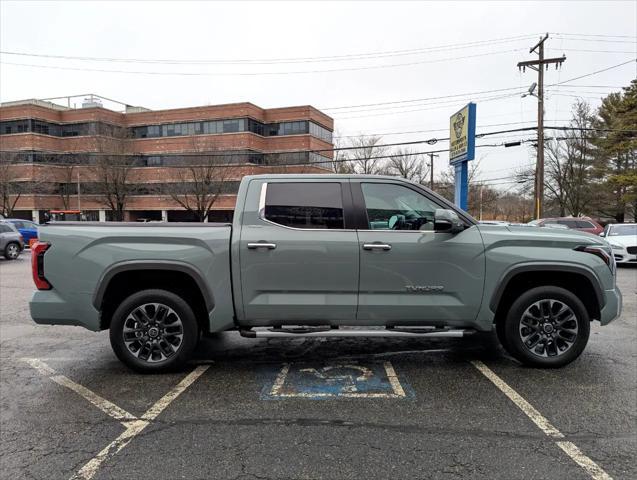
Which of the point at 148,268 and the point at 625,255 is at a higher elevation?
the point at 148,268

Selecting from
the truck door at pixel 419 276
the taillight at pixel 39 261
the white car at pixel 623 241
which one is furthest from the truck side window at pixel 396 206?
the white car at pixel 623 241

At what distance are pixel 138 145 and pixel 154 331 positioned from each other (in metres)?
54.9

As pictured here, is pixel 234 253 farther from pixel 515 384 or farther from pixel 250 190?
pixel 515 384

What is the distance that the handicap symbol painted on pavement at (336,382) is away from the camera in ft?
13.2

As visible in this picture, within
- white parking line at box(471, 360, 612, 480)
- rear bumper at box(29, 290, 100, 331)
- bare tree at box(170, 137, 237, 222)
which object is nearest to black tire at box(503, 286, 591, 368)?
white parking line at box(471, 360, 612, 480)

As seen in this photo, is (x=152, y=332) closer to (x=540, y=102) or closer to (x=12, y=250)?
(x=12, y=250)

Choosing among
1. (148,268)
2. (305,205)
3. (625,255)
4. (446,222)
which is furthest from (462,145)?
(148,268)

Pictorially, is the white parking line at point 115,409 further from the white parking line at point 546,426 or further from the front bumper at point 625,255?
the front bumper at point 625,255

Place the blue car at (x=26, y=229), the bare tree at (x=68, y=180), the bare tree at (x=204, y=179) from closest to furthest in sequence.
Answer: the blue car at (x=26, y=229), the bare tree at (x=204, y=179), the bare tree at (x=68, y=180)

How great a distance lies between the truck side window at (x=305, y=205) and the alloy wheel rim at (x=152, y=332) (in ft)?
4.54

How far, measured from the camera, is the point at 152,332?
4461 mm

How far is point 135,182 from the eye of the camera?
160 ft

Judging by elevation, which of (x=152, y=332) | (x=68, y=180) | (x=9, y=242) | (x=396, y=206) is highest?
(x=68, y=180)

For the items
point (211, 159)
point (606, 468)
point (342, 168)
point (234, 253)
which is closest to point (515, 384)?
point (606, 468)
